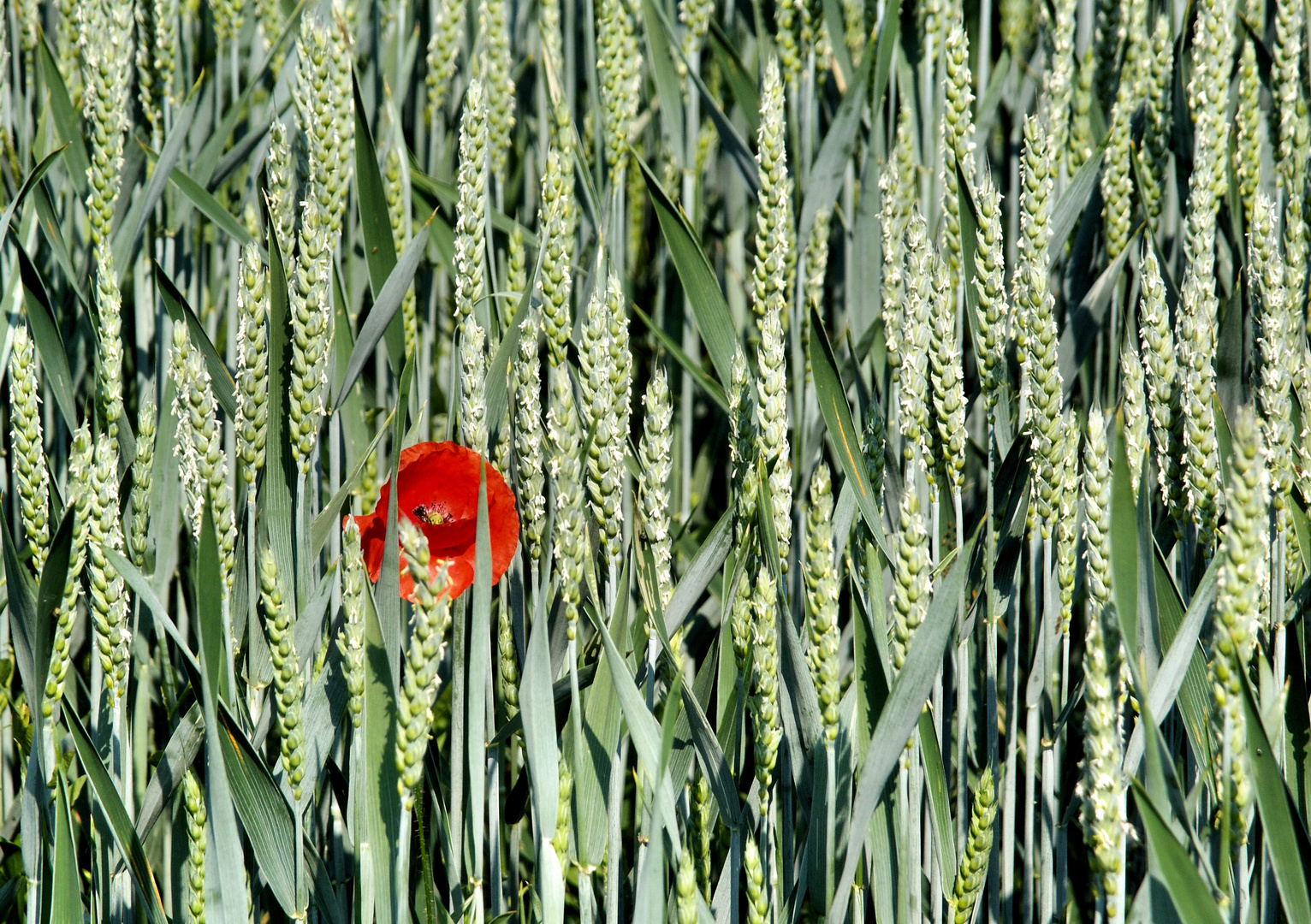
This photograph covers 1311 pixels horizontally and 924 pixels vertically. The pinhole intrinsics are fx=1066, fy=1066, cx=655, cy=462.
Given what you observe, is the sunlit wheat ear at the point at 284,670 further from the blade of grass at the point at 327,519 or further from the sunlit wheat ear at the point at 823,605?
the sunlit wheat ear at the point at 823,605

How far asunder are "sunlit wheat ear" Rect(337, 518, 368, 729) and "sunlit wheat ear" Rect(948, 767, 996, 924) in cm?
46

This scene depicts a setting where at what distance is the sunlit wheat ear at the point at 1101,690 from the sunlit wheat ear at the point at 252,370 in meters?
0.59

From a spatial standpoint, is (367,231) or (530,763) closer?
(530,763)

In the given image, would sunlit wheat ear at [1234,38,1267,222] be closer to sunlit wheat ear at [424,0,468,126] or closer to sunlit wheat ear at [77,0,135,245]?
sunlit wheat ear at [424,0,468,126]

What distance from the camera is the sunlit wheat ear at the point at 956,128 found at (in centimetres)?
90

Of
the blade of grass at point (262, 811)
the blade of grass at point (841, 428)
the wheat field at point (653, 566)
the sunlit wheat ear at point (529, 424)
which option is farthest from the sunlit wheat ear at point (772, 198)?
the blade of grass at point (262, 811)

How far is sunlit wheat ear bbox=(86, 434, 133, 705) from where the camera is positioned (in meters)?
0.78

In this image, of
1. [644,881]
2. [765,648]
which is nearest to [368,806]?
[644,881]

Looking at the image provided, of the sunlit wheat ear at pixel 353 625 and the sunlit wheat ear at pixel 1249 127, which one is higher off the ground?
the sunlit wheat ear at pixel 1249 127

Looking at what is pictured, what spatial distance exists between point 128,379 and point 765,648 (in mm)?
1078

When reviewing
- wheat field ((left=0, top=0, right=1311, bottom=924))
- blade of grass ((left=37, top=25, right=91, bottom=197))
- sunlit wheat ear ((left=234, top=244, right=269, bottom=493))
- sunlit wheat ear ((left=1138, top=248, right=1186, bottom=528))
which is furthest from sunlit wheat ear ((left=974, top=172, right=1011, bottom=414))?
blade of grass ((left=37, top=25, right=91, bottom=197))

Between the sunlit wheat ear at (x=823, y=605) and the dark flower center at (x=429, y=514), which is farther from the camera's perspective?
the dark flower center at (x=429, y=514)

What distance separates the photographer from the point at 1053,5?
50.6 inches

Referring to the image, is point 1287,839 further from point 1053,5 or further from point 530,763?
point 1053,5
